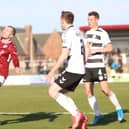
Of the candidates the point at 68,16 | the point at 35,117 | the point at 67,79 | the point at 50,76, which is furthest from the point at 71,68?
the point at 35,117

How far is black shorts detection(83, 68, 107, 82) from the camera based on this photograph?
990 centimetres

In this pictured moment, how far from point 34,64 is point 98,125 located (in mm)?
37584

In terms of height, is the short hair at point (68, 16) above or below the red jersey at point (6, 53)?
above

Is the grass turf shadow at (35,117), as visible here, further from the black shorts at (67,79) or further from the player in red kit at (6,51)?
the black shorts at (67,79)

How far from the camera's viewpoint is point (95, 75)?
9914 millimetres

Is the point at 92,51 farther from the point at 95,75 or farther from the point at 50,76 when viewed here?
the point at 50,76

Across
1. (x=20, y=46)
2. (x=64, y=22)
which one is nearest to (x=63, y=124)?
(x=64, y=22)

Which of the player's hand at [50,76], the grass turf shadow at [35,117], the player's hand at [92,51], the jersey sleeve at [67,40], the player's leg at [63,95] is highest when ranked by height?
the jersey sleeve at [67,40]

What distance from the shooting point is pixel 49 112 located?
12.1 metres

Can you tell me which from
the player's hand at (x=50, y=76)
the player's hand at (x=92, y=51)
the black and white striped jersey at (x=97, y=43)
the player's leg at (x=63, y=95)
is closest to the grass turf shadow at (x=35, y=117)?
the black and white striped jersey at (x=97, y=43)

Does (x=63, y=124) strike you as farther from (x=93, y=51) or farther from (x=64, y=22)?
(x=64, y=22)

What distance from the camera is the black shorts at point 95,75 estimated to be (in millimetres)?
9898

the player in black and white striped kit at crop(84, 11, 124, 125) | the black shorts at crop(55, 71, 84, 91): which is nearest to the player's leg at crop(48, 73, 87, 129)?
the black shorts at crop(55, 71, 84, 91)

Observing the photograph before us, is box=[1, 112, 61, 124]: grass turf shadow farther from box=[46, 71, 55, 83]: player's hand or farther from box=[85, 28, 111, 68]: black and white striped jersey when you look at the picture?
box=[46, 71, 55, 83]: player's hand
